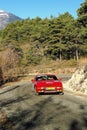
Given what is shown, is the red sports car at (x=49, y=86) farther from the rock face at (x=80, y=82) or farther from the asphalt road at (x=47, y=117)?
the asphalt road at (x=47, y=117)

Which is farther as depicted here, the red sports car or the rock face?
the rock face

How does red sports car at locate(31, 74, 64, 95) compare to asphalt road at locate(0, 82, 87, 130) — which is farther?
red sports car at locate(31, 74, 64, 95)

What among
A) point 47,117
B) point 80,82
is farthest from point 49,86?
point 47,117

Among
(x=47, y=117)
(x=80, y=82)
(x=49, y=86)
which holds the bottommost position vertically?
(x=80, y=82)

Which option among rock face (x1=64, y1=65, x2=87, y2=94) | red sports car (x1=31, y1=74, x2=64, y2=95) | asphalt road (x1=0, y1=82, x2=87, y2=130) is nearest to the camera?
asphalt road (x1=0, y1=82, x2=87, y2=130)

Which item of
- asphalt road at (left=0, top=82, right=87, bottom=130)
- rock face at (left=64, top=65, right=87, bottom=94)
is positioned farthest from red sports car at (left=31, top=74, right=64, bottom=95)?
asphalt road at (left=0, top=82, right=87, bottom=130)

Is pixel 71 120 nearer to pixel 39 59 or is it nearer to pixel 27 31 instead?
pixel 39 59

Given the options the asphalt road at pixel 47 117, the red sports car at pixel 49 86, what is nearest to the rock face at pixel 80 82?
the red sports car at pixel 49 86

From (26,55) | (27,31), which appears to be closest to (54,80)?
(26,55)

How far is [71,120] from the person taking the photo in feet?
53.4

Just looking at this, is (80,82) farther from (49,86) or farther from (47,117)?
(47,117)

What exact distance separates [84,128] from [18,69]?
42281mm

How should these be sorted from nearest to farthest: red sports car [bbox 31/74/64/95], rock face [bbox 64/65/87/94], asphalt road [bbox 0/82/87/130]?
1. asphalt road [bbox 0/82/87/130]
2. red sports car [bbox 31/74/64/95]
3. rock face [bbox 64/65/87/94]

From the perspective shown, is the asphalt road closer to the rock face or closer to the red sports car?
the red sports car
